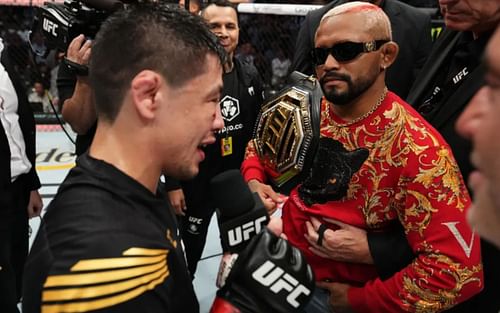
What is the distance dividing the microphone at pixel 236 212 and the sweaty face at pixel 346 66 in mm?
404

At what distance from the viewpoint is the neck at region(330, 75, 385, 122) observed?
128 cm

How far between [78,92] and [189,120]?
3.60ft

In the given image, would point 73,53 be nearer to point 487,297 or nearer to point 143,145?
point 143,145

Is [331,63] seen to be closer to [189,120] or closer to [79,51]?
[189,120]

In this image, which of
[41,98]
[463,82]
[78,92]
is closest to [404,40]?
[463,82]

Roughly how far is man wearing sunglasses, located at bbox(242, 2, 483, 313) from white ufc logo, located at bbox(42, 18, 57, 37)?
112 centimetres

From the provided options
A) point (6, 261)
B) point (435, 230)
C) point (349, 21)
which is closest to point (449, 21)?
point (349, 21)

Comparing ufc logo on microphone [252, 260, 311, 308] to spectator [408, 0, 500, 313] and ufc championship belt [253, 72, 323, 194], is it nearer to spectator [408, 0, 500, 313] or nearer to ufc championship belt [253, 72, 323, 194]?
ufc championship belt [253, 72, 323, 194]

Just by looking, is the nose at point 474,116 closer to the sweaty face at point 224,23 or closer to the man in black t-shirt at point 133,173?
the man in black t-shirt at point 133,173

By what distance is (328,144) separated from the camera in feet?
4.32

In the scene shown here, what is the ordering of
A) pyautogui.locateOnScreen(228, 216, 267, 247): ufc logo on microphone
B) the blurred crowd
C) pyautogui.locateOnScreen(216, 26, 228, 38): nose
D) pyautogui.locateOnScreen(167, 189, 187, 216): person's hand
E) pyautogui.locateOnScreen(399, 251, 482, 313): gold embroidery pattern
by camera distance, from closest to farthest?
pyautogui.locateOnScreen(228, 216, 267, 247): ufc logo on microphone, pyautogui.locateOnScreen(399, 251, 482, 313): gold embroidery pattern, pyautogui.locateOnScreen(167, 189, 187, 216): person's hand, pyautogui.locateOnScreen(216, 26, 228, 38): nose, the blurred crowd

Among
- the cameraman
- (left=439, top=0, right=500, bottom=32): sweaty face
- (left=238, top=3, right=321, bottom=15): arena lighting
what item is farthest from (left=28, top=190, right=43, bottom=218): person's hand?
(left=238, top=3, right=321, bottom=15): arena lighting

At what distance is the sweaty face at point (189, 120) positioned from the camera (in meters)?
0.95

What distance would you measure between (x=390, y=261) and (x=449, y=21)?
2.41 ft
